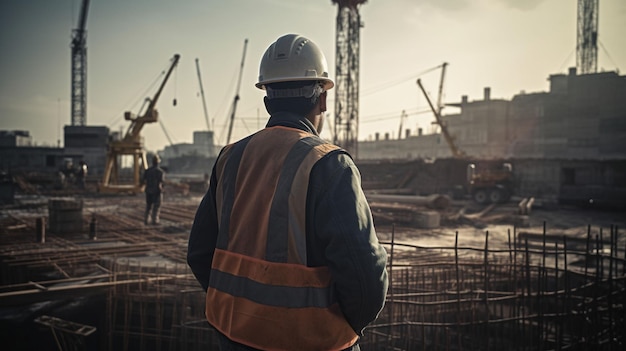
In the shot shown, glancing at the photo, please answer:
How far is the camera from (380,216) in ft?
46.3

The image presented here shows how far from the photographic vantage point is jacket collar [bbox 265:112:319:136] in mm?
1747

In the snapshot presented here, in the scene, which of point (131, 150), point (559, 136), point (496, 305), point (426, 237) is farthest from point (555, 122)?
point (496, 305)

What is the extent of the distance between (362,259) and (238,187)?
0.56 m

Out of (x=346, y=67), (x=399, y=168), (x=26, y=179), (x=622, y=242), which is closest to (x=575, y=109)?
(x=399, y=168)

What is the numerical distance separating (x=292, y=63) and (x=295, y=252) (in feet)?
2.56

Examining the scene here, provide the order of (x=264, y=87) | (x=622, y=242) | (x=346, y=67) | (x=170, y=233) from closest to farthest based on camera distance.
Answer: (x=264, y=87) → (x=170, y=233) → (x=622, y=242) → (x=346, y=67)

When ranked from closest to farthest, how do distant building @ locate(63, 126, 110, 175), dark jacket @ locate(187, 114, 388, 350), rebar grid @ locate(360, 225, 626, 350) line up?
1. dark jacket @ locate(187, 114, 388, 350)
2. rebar grid @ locate(360, 225, 626, 350)
3. distant building @ locate(63, 126, 110, 175)

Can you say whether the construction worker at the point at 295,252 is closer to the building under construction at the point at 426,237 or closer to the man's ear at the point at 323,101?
the man's ear at the point at 323,101

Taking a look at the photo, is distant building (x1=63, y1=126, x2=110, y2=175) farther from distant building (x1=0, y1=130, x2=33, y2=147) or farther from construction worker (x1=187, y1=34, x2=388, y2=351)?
construction worker (x1=187, y1=34, x2=388, y2=351)

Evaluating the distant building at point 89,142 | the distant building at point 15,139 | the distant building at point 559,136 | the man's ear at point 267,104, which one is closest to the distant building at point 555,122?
the distant building at point 559,136

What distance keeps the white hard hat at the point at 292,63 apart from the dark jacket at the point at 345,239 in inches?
16.7

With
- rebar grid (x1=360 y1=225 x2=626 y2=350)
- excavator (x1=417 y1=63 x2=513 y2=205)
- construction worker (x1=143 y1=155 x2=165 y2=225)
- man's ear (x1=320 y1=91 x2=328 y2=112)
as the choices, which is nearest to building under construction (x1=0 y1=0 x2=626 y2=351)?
rebar grid (x1=360 y1=225 x2=626 y2=350)

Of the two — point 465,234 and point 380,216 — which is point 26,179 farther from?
point 465,234

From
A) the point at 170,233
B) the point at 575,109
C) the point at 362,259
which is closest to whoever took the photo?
the point at 362,259
